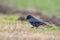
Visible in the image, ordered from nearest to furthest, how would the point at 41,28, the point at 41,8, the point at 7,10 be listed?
the point at 41,28 < the point at 7,10 < the point at 41,8

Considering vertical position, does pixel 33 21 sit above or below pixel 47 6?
above

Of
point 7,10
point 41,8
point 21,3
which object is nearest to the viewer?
point 7,10

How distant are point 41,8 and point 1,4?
3.51 m

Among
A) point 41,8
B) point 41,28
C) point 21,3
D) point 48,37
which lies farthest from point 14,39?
point 21,3

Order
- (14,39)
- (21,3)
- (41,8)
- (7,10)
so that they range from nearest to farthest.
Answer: (14,39)
(7,10)
(41,8)
(21,3)

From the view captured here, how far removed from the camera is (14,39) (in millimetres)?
10914

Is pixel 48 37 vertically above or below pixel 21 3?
above

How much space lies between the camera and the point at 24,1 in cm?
3092

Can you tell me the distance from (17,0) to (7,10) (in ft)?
17.2

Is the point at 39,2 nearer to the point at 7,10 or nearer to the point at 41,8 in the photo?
the point at 41,8

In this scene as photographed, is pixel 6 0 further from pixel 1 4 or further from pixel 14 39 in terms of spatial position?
pixel 14 39

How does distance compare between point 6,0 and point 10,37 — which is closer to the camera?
point 10,37

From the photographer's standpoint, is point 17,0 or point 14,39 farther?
point 17,0

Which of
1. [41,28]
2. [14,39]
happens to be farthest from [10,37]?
[41,28]
